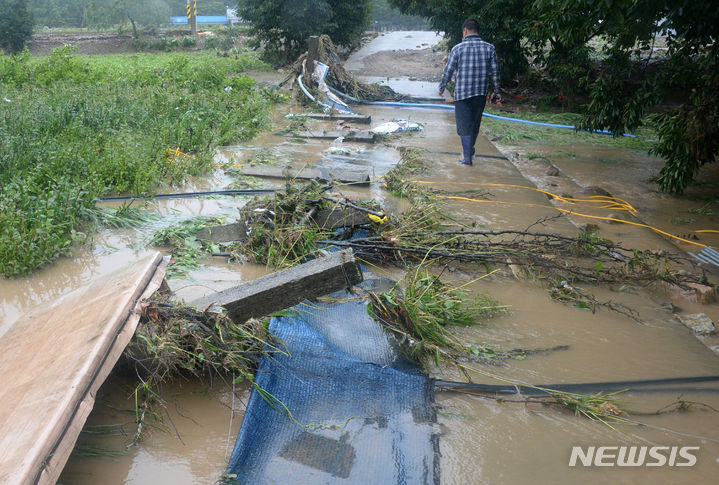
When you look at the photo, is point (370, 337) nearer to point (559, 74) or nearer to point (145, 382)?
point (145, 382)

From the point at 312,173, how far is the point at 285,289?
3.75m

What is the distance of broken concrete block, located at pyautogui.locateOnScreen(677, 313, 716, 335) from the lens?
11.7 feet

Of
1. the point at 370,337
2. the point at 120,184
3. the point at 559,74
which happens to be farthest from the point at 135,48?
the point at 370,337

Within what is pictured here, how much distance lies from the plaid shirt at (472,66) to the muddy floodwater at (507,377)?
2.13 m

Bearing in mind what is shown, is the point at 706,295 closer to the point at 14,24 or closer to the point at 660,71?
the point at 660,71

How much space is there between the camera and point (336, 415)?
249cm

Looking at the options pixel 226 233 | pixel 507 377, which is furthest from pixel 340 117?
pixel 507 377

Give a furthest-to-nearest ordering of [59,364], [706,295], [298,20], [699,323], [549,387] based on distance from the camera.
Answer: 1. [298,20]
2. [706,295]
3. [699,323]
4. [549,387]
5. [59,364]

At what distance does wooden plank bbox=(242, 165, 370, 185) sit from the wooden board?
3.45 m

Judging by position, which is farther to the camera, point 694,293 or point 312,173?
point 312,173

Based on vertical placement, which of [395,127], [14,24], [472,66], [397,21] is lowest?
[395,127]

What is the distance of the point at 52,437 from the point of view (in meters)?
1.78

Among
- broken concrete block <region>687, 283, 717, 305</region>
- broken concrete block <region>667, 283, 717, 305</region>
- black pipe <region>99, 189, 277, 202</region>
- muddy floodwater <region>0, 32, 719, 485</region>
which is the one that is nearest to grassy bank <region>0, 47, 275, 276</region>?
black pipe <region>99, 189, 277, 202</region>

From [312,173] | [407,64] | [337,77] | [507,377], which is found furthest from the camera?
[407,64]
